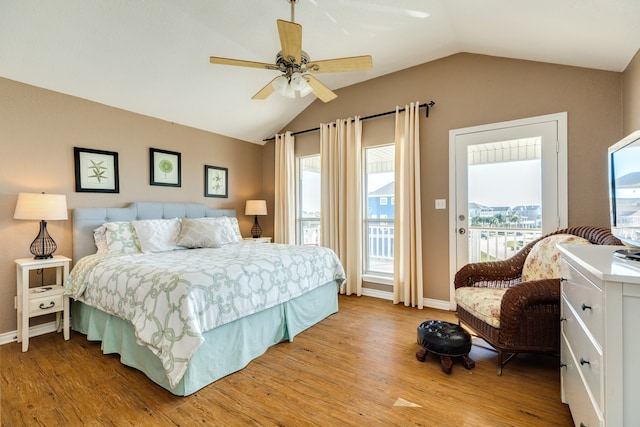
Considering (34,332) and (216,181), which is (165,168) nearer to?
(216,181)

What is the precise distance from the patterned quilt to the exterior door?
1.75 meters

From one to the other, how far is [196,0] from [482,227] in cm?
347

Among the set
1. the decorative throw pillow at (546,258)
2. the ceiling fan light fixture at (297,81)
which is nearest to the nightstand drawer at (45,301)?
the ceiling fan light fixture at (297,81)

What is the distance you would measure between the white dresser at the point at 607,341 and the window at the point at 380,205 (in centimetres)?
272

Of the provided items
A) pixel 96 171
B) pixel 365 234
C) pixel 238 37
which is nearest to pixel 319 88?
pixel 238 37

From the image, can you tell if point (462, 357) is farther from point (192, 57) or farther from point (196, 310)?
point (192, 57)

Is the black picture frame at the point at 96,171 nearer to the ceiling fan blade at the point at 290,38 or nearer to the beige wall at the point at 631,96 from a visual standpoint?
the ceiling fan blade at the point at 290,38

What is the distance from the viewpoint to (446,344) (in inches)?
85.7

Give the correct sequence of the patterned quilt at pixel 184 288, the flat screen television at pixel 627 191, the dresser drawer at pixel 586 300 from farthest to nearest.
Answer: the patterned quilt at pixel 184 288 < the flat screen television at pixel 627 191 < the dresser drawer at pixel 586 300

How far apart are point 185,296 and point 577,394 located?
2085 millimetres

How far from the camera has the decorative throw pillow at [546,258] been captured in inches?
87.3

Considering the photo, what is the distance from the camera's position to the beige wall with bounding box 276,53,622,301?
2699 millimetres

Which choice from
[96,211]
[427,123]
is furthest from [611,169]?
[96,211]

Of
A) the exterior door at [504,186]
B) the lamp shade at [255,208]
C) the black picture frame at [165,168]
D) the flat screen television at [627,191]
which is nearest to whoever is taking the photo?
Result: the flat screen television at [627,191]
